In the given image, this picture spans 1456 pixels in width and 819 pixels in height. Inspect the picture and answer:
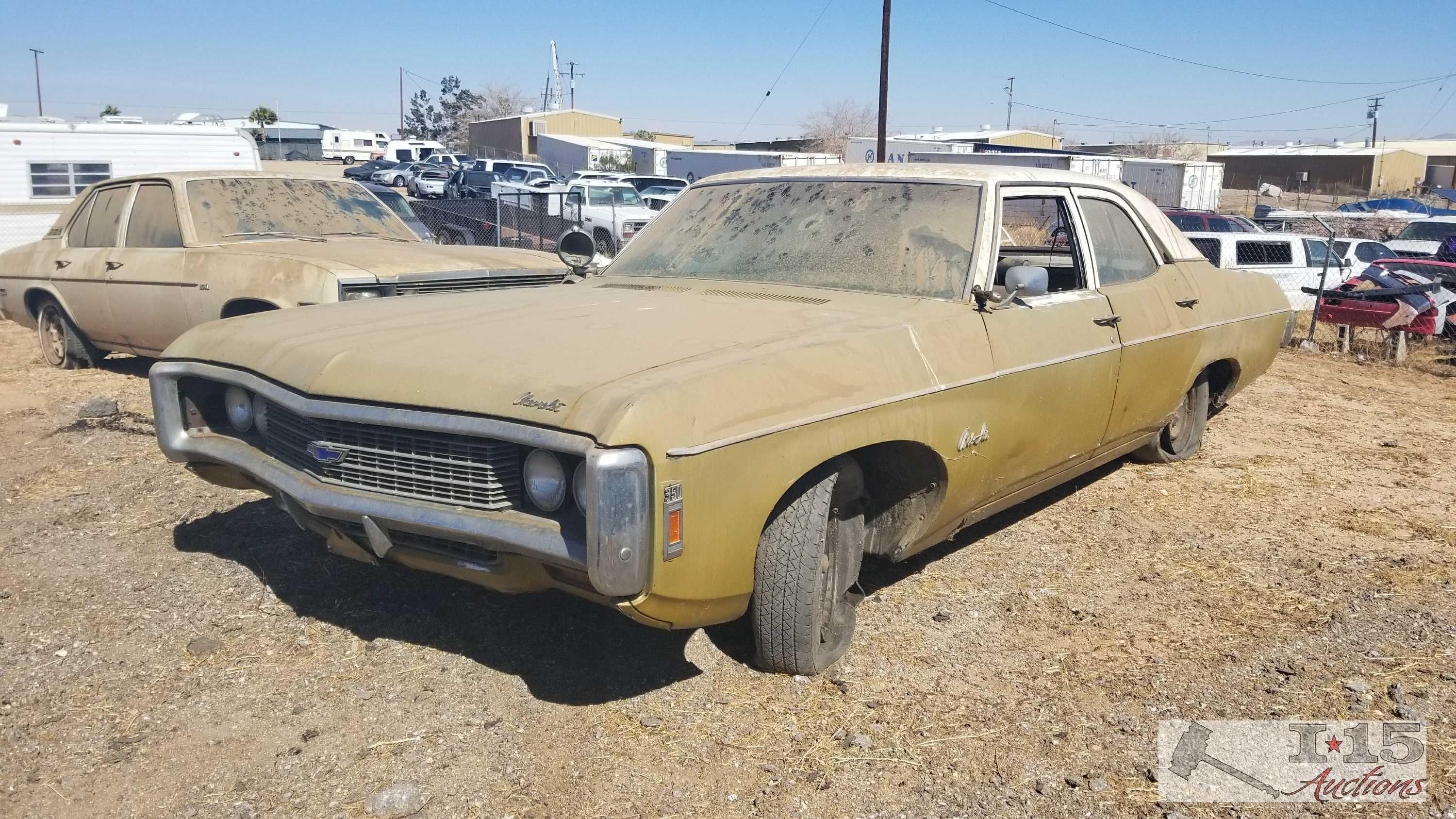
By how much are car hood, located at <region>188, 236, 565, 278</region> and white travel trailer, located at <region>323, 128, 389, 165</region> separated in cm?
5716

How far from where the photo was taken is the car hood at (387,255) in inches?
252

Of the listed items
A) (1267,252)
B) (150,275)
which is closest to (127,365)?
(150,275)

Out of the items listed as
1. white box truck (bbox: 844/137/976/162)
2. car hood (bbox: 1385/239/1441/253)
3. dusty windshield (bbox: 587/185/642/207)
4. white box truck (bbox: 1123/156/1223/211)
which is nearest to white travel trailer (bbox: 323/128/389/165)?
white box truck (bbox: 844/137/976/162)

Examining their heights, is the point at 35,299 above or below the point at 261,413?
below

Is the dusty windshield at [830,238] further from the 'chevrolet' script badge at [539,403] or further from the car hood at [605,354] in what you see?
the 'chevrolet' script badge at [539,403]

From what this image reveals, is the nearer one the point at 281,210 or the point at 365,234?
the point at 281,210

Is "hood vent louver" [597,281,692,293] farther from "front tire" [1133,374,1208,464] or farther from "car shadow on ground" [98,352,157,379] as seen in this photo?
"car shadow on ground" [98,352,157,379]

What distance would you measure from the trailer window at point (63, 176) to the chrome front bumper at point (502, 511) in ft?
40.2

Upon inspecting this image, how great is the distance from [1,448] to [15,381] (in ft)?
8.44

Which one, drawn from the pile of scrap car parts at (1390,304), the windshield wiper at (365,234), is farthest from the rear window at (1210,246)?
the windshield wiper at (365,234)

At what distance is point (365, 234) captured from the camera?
7785 millimetres

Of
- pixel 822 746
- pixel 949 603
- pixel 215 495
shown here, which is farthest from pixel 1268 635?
pixel 215 495

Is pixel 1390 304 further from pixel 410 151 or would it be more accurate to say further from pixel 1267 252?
pixel 410 151

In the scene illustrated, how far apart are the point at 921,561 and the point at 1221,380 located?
2.56 m
